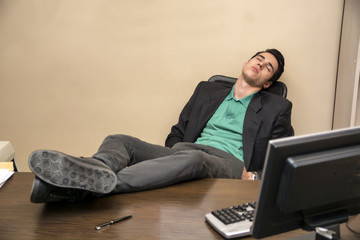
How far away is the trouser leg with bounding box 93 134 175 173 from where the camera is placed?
4.91 feet

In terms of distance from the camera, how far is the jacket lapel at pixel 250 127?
2221 mm

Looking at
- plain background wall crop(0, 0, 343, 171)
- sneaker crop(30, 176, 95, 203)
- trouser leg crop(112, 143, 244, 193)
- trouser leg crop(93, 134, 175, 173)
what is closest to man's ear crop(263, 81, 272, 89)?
plain background wall crop(0, 0, 343, 171)

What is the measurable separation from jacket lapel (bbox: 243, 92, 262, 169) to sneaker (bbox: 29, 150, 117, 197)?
1095 mm

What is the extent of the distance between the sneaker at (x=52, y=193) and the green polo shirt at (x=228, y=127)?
43.6 inches

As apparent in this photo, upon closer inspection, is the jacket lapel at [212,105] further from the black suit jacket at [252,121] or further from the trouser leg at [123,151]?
the trouser leg at [123,151]

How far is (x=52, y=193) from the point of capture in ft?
4.13

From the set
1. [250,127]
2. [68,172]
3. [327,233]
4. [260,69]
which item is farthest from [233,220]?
[260,69]

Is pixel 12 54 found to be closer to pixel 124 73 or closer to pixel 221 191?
pixel 124 73

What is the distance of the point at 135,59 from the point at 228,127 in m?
0.91

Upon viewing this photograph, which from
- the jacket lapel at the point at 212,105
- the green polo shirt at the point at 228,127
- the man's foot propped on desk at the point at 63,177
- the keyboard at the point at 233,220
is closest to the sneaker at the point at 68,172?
the man's foot propped on desk at the point at 63,177

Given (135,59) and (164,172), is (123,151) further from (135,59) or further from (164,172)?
(135,59)

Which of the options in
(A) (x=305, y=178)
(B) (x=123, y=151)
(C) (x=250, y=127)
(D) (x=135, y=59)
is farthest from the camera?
(D) (x=135, y=59)

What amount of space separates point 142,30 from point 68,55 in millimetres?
580

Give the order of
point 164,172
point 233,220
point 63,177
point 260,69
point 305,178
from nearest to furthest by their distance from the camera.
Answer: point 305,178 < point 233,220 < point 63,177 < point 164,172 < point 260,69
